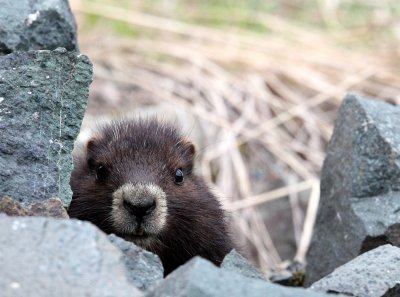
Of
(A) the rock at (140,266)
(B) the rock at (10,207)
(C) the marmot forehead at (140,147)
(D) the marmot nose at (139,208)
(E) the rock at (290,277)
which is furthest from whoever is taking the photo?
(E) the rock at (290,277)

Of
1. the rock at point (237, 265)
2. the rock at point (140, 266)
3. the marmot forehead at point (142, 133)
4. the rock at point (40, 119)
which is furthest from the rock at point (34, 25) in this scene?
the rock at point (140, 266)

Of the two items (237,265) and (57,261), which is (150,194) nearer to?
(237,265)

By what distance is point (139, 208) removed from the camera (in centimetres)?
384

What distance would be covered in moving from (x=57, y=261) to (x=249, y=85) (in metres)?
6.03

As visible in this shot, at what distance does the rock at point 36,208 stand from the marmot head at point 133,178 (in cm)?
76

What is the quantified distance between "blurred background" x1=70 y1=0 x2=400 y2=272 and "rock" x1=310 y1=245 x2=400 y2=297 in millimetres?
3168

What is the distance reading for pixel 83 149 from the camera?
4.89 metres

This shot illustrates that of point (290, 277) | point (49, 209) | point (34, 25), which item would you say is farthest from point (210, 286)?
point (290, 277)

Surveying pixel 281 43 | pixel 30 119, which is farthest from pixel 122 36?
pixel 30 119

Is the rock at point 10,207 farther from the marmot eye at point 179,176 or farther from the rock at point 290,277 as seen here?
the rock at point 290,277

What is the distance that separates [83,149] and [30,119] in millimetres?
1418

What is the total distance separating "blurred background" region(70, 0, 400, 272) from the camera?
747 cm

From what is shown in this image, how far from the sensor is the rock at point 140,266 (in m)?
2.85

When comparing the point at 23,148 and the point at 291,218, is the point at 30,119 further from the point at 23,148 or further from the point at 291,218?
the point at 291,218
